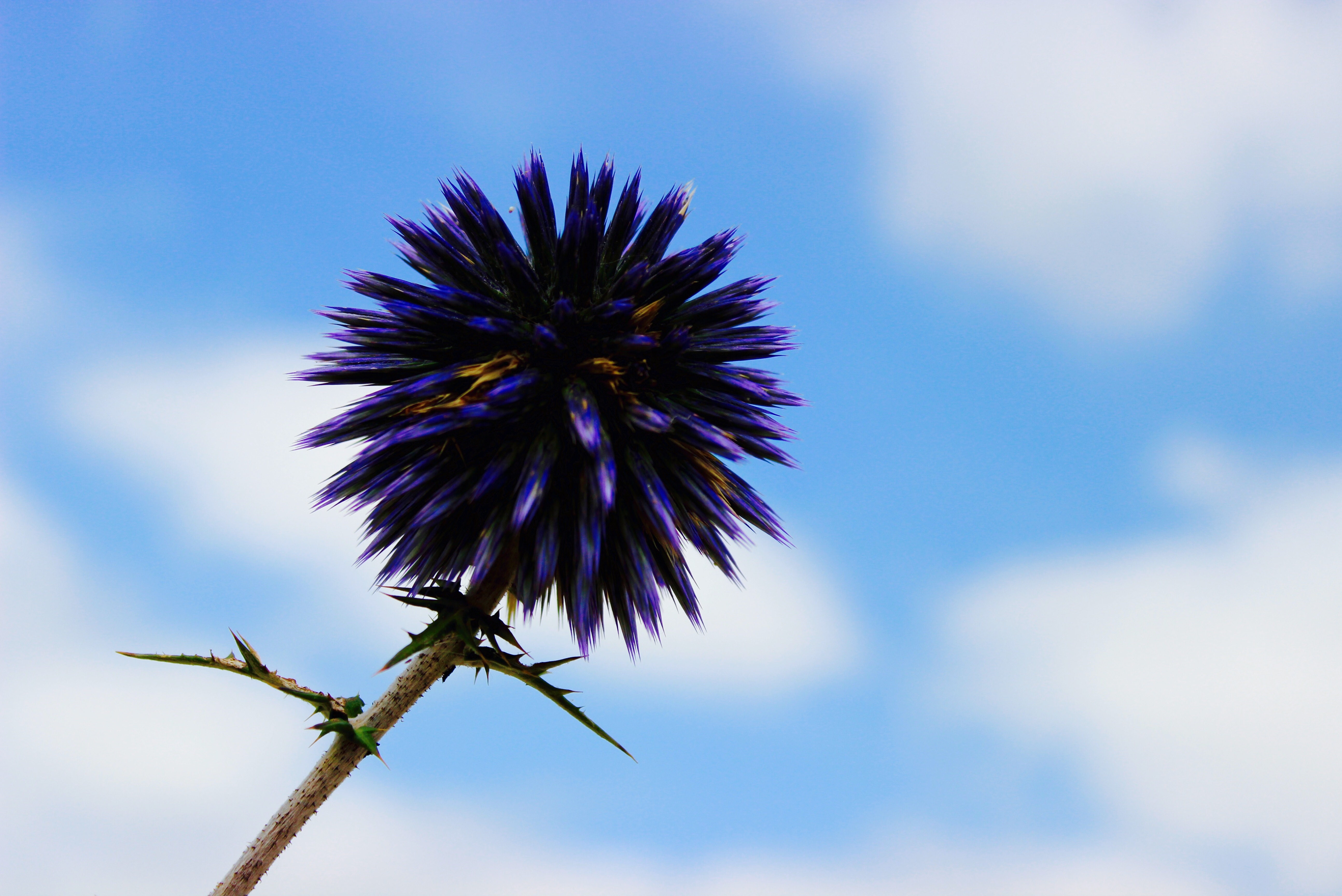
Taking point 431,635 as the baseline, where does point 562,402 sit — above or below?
above

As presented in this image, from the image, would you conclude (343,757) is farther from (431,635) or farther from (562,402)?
(562,402)

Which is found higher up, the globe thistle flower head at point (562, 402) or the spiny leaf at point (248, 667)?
the globe thistle flower head at point (562, 402)

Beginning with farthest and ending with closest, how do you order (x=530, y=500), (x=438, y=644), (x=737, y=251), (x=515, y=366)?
1. (x=737, y=251)
2. (x=438, y=644)
3. (x=515, y=366)
4. (x=530, y=500)

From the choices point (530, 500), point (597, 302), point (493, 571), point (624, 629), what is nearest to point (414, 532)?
point (493, 571)

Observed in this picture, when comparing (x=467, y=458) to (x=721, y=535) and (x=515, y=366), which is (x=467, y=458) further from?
(x=721, y=535)

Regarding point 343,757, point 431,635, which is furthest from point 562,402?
point 343,757
